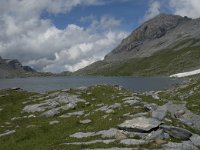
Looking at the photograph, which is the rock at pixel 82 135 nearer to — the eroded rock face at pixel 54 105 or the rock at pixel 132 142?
the rock at pixel 132 142

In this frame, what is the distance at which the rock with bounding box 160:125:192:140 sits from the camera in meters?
29.0

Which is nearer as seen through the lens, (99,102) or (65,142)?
(65,142)

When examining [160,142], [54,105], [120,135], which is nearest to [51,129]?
[120,135]

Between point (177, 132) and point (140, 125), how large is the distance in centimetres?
303

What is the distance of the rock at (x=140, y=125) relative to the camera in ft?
96.9

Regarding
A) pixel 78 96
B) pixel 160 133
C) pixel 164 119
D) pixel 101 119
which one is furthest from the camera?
pixel 78 96

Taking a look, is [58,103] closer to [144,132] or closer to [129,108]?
[129,108]

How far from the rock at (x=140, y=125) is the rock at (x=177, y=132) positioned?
0.83 m

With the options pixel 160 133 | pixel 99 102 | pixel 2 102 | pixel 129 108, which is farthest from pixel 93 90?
pixel 160 133

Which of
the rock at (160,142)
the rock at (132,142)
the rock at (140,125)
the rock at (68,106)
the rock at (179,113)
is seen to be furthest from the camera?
the rock at (68,106)

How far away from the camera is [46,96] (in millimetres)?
59188

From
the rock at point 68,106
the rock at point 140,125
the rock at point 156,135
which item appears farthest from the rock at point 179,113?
the rock at point 68,106

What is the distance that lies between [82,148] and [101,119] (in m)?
9.37

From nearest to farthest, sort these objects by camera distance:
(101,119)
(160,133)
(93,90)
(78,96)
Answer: (160,133)
(101,119)
(78,96)
(93,90)
